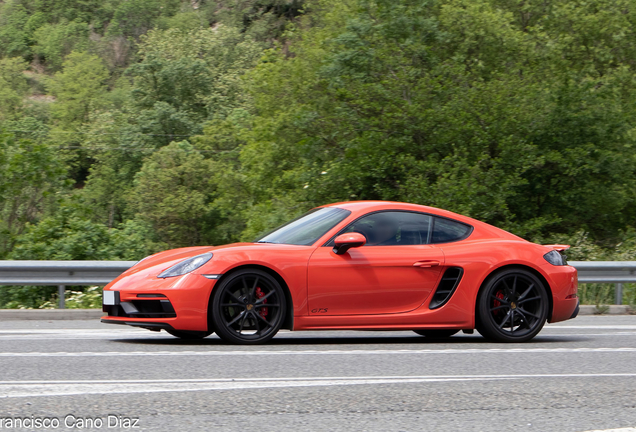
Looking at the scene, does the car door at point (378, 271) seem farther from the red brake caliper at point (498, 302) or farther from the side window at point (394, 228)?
the red brake caliper at point (498, 302)

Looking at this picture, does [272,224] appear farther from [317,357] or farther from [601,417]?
[601,417]

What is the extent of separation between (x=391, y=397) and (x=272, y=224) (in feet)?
63.7

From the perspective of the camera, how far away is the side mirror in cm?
702

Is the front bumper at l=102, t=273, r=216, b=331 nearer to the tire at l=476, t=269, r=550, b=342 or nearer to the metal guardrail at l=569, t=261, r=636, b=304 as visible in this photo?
the tire at l=476, t=269, r=550, b=342

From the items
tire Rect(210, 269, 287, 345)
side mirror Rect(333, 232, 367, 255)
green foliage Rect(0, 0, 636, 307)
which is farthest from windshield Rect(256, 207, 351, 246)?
green foliage Rect(0, 0, 636, 307)

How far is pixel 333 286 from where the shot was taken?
7.10 meters

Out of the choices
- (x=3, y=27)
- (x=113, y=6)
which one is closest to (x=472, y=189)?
(x=113, y=6)

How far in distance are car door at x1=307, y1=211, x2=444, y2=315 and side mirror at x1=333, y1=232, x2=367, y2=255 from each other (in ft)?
0.26

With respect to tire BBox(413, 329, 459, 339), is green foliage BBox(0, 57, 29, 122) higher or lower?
higher

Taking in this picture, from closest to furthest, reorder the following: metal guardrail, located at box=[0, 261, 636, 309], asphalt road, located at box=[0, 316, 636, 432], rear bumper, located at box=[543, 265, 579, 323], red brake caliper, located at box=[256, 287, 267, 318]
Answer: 1. asphalt road, located at box=[0, 316, 636, 432]
2. red brake caliper, located at box=[256, 287, 267, 318]
3. rear bumper, located at box=[543, 265, 579, 323]
4. metal guardrail, located at box=[0, 261, 636, 309]

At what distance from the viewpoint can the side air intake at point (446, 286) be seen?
739cm

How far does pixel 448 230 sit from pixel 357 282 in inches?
45.2

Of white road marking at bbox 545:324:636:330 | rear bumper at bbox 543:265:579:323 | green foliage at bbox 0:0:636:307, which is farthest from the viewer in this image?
green foliage at bbox 0:0:636:307

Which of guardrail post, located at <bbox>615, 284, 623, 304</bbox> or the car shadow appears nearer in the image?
the car shadow
